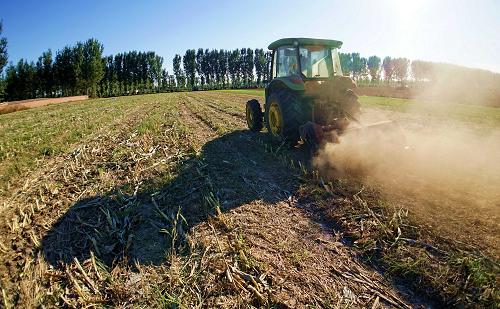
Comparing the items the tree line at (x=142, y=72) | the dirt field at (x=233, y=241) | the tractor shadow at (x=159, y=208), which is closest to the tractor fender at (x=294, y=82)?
the tractor shadow at (x=159, y=208)

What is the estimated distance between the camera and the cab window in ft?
24.3

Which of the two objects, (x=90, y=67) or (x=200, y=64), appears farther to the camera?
(x=200, y=64)

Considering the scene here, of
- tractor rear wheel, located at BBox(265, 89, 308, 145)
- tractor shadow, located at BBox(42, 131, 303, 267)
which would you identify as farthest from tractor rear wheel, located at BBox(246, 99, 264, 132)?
tractor shadow, located at BBox(42, 131, 303, 267)


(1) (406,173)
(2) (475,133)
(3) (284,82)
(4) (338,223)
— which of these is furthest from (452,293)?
(2) (475,133)

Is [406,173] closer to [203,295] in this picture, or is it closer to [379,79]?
[203,295]

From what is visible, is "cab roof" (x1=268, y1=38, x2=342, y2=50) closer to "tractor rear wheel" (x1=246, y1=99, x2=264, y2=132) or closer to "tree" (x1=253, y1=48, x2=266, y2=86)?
"tractor rear wheel" (x1=246, y1=99, x2=264, y2=132)

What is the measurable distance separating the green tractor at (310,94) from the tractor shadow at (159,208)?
1.01 m

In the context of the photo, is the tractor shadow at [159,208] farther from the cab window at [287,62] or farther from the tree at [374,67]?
the tree at [374,67]

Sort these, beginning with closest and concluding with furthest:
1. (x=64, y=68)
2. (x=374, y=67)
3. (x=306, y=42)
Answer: (x=306, y=42) → (x=64, y=68) → (x=374, y=67)

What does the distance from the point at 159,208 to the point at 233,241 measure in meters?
1.44

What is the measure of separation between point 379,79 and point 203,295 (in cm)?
10481

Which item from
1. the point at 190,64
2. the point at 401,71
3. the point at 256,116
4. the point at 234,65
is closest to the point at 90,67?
the point at 190,64

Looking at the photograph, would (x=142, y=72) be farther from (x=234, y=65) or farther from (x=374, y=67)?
(x=374, y=67)

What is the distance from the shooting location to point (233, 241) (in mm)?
3402
